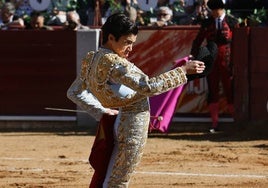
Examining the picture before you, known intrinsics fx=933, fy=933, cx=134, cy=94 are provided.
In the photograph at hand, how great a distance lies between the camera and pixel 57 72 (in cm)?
1165

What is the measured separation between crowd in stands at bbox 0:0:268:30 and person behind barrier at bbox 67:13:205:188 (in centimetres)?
685

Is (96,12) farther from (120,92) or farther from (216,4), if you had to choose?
(120,92)

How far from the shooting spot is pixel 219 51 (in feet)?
34.7

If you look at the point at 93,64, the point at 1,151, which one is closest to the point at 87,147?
the point at 1,151

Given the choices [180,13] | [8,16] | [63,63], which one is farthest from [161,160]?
[8,16]

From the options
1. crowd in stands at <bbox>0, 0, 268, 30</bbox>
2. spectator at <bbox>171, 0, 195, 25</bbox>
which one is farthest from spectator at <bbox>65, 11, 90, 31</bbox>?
spectator at <bbox>171, 0, 195, 25</bbox>

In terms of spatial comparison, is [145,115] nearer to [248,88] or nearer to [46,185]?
[46,185]

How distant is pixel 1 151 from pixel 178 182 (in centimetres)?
275

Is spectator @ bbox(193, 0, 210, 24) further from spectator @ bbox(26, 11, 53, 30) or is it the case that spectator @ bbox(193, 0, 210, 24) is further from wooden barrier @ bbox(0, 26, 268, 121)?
spectator @ bbox(26, 11, 53, 30)

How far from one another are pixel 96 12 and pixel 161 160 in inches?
172

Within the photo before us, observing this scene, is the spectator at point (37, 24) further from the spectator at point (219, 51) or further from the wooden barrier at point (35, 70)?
the spectator at point (219, 51)

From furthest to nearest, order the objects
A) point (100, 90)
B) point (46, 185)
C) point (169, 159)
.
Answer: point (169, 159)
point (46, 185)
point (100, 90)

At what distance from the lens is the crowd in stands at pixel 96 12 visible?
1170 centimetres

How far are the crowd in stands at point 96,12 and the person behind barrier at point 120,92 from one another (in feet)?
22.5
